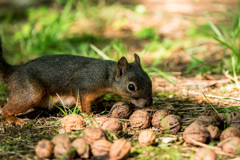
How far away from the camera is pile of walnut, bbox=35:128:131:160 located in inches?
81.5

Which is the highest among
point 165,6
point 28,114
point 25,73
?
point 165,6

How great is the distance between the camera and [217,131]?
7.70 feet

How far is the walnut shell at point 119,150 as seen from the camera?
2049mm

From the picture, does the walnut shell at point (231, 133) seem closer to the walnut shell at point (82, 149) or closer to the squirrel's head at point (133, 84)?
the squirrel's head at point (133, 84)

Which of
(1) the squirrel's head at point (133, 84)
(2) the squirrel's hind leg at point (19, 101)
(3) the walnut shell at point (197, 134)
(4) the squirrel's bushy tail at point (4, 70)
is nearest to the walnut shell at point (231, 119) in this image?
(3) the walnut shell at point (197, 134)

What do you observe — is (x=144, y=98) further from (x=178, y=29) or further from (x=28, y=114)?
(x=178, y=29)

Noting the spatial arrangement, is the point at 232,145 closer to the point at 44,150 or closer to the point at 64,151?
the point at 64,151

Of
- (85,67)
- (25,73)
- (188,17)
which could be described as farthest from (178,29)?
(25,73)

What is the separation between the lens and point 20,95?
319 cm

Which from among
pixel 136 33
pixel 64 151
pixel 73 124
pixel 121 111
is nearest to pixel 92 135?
pixel 64 151

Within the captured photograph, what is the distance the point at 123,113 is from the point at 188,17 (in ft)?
18.4

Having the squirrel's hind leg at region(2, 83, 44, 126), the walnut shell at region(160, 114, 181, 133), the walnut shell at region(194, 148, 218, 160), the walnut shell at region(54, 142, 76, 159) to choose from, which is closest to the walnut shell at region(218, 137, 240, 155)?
the walnut shell at region(194, 148, 218, 160)

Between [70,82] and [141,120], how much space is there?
1157mm

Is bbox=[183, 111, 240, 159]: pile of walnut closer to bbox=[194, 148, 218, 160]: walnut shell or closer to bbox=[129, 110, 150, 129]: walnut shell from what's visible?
bbox=[194, 148, 218, 160]: walnut shell
